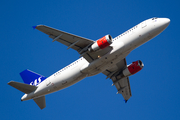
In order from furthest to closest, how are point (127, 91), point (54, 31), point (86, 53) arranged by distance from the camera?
point (127, 91) < point (86, 53) < point (54, 31)

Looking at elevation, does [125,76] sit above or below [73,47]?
below

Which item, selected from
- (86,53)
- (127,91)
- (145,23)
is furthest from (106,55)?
(127,91)

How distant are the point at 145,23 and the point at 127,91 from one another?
15.3m

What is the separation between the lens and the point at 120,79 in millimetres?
40031

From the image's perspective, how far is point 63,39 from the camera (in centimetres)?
3222

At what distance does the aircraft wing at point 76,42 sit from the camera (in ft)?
102

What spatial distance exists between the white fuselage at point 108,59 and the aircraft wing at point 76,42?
76 centimetres

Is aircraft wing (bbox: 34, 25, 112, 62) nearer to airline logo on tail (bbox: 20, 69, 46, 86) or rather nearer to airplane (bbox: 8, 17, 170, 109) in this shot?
airplane (bbox: 8, 17, 170, 109)

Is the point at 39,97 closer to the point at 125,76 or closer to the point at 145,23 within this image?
the point at 125,76

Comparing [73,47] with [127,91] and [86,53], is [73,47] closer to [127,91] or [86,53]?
[86,53]

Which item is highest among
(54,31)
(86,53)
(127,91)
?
(54,31)

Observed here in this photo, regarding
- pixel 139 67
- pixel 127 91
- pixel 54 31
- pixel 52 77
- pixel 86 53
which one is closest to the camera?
pixel 54 31

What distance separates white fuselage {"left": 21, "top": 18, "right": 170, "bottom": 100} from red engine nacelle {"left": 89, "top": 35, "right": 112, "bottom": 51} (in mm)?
1551

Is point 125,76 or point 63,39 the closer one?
point 63,39
